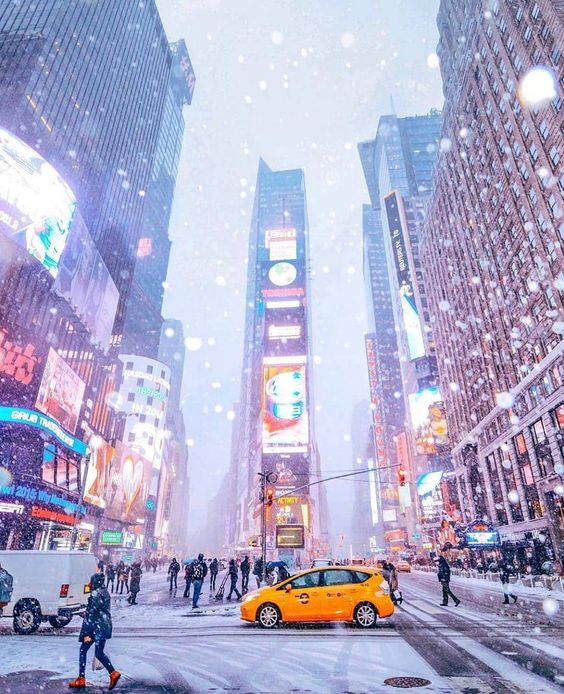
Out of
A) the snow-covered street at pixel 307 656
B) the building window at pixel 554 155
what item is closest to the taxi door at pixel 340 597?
the snow-covered street at pixel 307 656

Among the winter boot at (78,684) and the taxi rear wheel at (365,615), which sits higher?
the taxi rear wheel at (365,615)

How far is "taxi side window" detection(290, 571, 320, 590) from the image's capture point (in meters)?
12.9

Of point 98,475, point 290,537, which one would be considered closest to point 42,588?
point 290,537

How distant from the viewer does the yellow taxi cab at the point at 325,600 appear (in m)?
12.5

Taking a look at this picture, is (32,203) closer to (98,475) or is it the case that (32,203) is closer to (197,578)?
(98,475)

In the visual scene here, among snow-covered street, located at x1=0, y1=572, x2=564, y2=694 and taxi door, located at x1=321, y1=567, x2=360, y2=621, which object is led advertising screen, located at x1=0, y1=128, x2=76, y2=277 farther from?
taxi door, located at x1=321, y1=567, x2=360, y2=621

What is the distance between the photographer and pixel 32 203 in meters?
40.5

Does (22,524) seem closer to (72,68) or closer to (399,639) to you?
(399,639)

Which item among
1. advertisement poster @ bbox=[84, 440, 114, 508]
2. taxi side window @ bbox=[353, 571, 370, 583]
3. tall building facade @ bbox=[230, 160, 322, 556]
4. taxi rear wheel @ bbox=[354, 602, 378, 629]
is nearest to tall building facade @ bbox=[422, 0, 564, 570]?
taxi side window @ bbox=[353, 571, 370, 583]

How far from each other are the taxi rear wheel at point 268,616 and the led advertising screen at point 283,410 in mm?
92323

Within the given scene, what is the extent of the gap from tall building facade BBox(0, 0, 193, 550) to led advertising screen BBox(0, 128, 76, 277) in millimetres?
106

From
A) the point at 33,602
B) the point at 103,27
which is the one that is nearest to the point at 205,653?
the point at 33,602

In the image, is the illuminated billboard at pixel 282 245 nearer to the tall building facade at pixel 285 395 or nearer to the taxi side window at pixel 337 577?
the tall building facade at pixel 285 395

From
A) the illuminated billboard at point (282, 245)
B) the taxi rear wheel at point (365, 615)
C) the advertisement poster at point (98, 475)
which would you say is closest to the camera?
the taxi rear wheel at point (365, 615)
